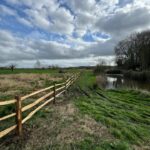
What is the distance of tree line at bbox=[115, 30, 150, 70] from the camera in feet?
160

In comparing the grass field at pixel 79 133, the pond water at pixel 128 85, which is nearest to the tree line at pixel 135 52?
the pond water at pixel 128 85

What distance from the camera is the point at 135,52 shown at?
57781mm

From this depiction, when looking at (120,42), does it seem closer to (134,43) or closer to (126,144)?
(134,43)

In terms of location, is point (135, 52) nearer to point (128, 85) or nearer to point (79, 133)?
point (128, 85)

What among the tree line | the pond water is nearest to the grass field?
the pond water

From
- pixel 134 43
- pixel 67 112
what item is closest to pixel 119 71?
pixel 134 43

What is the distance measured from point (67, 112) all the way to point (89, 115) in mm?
1030

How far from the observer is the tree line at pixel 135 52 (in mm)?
48656

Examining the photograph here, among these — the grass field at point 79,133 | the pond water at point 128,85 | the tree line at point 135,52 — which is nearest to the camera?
the grass field at point 79,133

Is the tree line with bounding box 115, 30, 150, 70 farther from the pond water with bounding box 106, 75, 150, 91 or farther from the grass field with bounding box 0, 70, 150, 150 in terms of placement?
the grass field with bounding box 0, 70, 150, 150

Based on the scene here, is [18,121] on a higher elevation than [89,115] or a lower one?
higher

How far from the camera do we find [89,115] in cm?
772

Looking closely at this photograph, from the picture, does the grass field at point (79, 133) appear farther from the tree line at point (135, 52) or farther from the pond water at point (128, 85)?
the tree line at point (135, 52)

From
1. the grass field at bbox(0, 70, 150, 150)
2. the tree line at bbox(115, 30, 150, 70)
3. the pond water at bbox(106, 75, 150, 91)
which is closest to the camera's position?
the grass field at bbox(0, 70, 150, 150)
